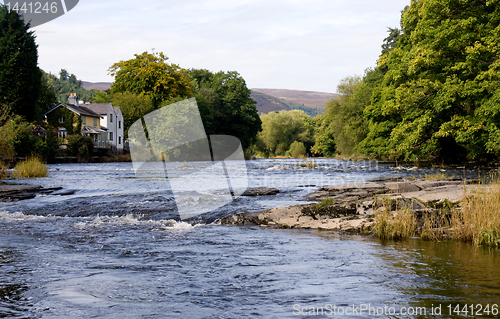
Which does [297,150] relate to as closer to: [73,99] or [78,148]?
[73,99]

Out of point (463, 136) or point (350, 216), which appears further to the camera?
point (463, 136)

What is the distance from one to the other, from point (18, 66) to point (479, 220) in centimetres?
4835

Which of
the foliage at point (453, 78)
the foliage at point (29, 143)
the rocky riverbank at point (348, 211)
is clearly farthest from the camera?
the foliage at point (29, 143)

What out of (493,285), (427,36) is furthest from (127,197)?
(427,36)

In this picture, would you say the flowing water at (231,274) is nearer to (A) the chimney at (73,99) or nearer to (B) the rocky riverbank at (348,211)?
(B) the rocky riverbank at (348,211)

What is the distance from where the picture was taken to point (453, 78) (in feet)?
92.1

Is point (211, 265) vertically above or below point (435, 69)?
below

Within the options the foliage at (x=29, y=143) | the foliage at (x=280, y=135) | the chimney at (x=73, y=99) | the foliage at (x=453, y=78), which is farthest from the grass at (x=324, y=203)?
the foliage at (x=280, y=135)

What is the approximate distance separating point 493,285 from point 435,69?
98.6 feet

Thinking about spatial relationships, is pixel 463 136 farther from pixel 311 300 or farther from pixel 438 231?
pixel 311 300

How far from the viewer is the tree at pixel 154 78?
58.5 m

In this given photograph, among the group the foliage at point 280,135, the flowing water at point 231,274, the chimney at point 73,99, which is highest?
the chimney at point 73,99

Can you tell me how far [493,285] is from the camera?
4.99 m

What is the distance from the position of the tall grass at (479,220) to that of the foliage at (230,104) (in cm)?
Result: 6339
